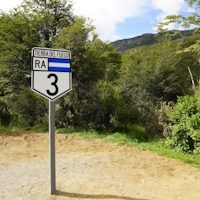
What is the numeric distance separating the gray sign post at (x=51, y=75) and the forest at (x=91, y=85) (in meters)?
3.48

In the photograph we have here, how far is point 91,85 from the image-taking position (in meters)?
8.23

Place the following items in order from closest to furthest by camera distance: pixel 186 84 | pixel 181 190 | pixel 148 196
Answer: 1. pixel 148 196
2. pixel 181 190
3. pixel 186 84

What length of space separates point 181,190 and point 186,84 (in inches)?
362

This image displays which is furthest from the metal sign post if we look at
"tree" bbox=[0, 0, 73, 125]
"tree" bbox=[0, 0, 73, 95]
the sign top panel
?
"tree" bbox=[0, 0, 73, 95]

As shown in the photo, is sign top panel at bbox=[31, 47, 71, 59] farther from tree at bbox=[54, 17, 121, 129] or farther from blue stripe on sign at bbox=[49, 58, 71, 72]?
tree at bbox=[54, 17, 121, 129]

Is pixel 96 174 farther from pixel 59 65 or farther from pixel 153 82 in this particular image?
pixel 153 82

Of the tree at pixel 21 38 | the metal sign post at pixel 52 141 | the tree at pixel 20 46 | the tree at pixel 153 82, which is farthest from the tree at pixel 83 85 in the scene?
the metal sign post at pixel 52 141

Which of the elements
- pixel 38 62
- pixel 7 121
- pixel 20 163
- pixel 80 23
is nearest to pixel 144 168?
pixel 20 163

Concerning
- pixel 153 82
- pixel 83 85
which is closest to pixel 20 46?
pixel 83 85

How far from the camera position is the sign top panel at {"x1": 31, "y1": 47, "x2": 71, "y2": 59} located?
282cm

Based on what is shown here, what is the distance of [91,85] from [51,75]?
533cm

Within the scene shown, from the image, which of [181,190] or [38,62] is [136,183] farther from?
[38,62]

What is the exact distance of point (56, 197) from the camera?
2934mm

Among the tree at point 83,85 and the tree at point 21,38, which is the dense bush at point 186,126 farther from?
the tree at point 21,38
